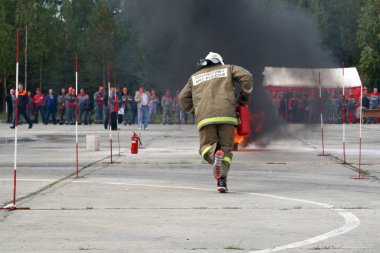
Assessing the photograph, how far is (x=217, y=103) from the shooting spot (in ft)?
41.4

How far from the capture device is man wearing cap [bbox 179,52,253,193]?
12594 mm

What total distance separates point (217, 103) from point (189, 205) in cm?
221

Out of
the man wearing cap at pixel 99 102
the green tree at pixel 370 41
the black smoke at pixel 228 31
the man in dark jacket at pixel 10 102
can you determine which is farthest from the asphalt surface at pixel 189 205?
the green tree at pixel 370 41

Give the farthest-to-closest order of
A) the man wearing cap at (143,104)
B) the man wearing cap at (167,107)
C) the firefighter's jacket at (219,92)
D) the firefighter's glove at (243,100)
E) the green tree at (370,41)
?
the green tree at (370,41) < the man wearing cap at (167,107) < the man wearing cap at (143,104) < the firefighter's glove at (243,100) < the firefighter's jacket at (219,92)

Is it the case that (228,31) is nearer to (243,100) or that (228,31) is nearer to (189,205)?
(243,100)

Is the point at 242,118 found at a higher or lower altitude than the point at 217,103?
lower

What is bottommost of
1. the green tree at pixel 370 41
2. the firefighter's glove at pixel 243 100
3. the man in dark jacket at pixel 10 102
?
the firefighter's glove at pixel 243 100

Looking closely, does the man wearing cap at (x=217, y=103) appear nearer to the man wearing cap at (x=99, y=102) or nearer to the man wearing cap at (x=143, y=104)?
the man wearing cap at (x=143, y=104)

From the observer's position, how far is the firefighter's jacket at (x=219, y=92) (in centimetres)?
1259

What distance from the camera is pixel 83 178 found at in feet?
47.8

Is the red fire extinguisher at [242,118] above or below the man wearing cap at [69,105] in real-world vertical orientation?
below

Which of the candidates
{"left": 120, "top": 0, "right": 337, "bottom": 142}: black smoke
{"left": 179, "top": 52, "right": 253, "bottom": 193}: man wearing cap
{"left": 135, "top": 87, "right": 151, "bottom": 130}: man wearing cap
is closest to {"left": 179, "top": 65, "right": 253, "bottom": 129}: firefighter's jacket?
{"left": 179, "top": 52, "right": 253, "bottom": 193}: man wearing cap

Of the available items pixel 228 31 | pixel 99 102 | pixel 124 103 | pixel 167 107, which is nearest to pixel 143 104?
pixel 124 103

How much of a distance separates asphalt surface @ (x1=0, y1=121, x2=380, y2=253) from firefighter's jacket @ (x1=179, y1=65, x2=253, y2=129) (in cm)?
93
